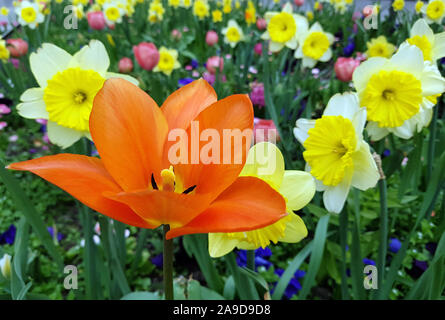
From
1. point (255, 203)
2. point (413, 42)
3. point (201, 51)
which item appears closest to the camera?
point (255, 203)

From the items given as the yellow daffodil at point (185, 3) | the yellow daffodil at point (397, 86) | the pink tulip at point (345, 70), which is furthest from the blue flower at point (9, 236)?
the yellow daffodil at point (185, 3)

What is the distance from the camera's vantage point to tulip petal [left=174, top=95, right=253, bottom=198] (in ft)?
1.01

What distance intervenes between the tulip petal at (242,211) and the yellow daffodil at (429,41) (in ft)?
2.05

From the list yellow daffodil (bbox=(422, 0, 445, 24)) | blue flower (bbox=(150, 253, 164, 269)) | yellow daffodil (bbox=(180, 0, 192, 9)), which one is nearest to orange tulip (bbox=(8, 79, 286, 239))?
blue flower (bbox=(150, 253, 164, 269))

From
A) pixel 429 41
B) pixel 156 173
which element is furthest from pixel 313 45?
pixel 156 173

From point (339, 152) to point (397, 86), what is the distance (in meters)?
0.20

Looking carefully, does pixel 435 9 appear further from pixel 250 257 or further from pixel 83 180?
pixel 83 180

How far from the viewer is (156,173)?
36cm

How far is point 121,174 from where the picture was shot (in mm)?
323

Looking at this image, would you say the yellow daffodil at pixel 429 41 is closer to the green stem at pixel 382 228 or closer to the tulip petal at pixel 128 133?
the green stem at pixel 382 228

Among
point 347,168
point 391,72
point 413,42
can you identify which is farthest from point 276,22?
point 347,168

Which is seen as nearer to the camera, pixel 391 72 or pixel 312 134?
pixel 312 134
